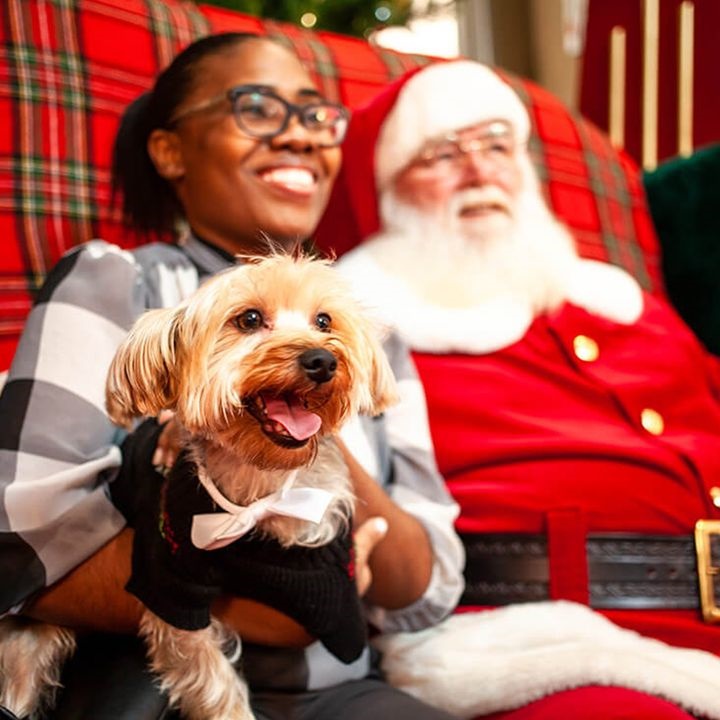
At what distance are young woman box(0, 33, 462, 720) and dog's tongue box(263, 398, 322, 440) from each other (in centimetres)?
28

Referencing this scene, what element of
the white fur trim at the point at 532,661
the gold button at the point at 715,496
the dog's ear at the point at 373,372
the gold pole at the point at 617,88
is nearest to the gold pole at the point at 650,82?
the gold pole at the point at 617,88

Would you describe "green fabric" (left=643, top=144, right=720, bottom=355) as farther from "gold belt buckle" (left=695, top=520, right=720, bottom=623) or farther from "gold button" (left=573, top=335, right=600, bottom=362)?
"gold belt buckle" (left=695, top=520, right=720, bottom=623)

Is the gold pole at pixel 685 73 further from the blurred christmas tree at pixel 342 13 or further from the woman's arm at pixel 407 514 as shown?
the woman's arm at pixel 407 514

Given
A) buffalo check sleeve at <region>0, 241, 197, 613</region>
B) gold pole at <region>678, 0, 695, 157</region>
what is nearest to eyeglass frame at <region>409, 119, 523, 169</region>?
buffalo check sleeve at <region>0, 241, 197, 613</region>

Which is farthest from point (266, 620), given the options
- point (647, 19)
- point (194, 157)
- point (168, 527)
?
point (647, 19)

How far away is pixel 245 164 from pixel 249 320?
0.48m

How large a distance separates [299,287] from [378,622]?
23.2 inches

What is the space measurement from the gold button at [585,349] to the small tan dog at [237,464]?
0.61m

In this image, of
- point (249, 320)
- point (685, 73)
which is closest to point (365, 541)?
point (249, 320)

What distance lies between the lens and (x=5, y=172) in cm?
135

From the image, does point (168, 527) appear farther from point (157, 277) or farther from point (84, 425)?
point (157, 277)

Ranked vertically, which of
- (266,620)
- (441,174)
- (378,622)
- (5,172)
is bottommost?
(378,622)

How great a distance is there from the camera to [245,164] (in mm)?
A: 1257

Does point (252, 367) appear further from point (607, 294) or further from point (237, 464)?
point (607, 294)
